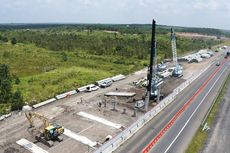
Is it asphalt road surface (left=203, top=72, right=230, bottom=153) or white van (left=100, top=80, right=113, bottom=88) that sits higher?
white van (left=100, top=80, right=113, bottom=88)

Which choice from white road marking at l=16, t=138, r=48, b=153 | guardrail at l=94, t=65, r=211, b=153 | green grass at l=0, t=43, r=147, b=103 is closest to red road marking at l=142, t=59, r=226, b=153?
guardrail at l=94, t=65, r=211, b=153

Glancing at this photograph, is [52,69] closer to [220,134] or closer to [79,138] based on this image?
[79,138]

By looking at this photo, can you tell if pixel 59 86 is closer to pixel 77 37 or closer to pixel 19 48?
pixel 19 48

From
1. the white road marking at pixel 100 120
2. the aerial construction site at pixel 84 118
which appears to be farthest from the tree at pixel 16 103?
the white road marking at pixel 100 120

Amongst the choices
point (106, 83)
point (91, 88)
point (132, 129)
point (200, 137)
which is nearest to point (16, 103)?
point (91, 88)

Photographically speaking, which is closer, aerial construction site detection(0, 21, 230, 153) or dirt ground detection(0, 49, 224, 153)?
dirt ground detection(0, 49, 224, 153)

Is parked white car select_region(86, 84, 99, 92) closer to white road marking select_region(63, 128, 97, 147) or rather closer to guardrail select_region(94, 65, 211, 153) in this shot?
guardrail select_region(94, 65, 211, 153)

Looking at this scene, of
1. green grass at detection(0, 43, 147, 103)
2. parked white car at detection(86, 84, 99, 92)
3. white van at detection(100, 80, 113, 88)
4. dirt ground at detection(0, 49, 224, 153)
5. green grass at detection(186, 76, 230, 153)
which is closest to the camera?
green grass at detection(186, 76, 230, 153)
